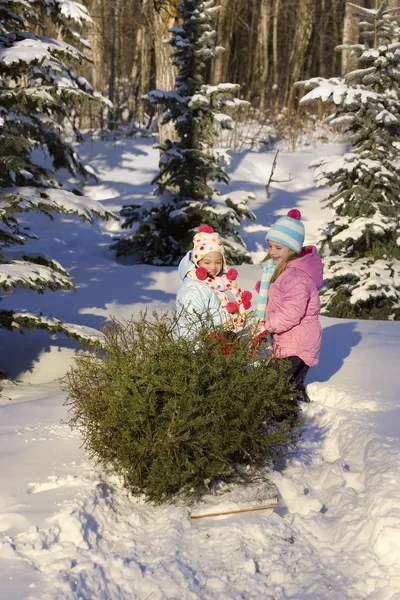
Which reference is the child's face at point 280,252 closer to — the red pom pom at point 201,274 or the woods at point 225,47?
the red pom pom at point 201,274

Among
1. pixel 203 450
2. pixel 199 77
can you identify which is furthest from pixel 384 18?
pixel 203 450

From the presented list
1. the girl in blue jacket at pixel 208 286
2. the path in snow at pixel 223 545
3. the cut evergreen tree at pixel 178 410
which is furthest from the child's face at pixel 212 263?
the path in snow at pixel 223 545

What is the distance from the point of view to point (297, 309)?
520 centimetres

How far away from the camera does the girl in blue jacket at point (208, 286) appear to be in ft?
15.8

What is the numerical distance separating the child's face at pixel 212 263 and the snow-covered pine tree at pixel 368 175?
16.3 feet

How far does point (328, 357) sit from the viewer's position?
7027 millimetres

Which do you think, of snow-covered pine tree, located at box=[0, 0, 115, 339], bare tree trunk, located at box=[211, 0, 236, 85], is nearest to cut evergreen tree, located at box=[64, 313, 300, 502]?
snow-covered pine tree, located at box=[0, 0, 115, 339]

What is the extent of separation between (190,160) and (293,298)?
800 cm

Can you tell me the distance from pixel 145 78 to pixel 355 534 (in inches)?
1212

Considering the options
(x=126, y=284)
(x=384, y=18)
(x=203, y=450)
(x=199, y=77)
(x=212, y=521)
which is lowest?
(x=126, y=284)

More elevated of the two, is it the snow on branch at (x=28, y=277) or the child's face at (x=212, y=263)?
the child's face at (x=212, y=263)

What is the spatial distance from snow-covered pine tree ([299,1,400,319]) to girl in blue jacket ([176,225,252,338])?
483 centimetres

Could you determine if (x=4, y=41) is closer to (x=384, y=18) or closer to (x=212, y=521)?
(x=212, y=521)

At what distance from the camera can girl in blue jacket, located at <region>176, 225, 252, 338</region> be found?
4801 millimetres
